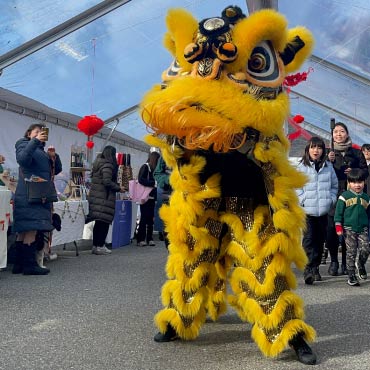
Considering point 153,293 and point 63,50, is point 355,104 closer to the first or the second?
point 63,50

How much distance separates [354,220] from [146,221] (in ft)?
14.0

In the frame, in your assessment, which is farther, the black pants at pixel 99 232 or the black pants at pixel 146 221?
the black pants at pixel 146 221

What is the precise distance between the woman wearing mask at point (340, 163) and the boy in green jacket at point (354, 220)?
0.40 meters

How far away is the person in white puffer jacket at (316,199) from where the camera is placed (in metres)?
4.91

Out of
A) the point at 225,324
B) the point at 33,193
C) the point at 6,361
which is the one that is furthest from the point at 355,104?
the point at 6,361

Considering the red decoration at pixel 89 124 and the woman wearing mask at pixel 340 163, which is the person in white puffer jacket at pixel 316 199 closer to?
the woman wearing mask at pixel 340 163

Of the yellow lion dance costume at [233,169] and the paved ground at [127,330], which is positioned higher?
the yellow lion dance costume at [233,169]

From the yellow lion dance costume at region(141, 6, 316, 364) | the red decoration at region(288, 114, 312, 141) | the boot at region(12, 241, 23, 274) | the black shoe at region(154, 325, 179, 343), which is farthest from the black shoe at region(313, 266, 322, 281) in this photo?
the boot at region(12, 241, 23, 274)

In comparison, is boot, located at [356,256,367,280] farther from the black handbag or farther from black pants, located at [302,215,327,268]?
the black handbag

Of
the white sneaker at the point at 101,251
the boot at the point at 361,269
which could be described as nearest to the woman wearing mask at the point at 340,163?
the boot at the point at 361,269

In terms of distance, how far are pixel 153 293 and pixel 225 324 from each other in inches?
46.2

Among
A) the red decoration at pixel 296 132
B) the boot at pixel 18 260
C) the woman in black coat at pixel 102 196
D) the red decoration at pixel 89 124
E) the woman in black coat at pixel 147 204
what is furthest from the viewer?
the red decoration at pixel 89 124

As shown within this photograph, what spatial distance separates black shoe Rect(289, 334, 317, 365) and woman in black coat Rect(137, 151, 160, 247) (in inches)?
222

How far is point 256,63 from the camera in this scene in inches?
101
